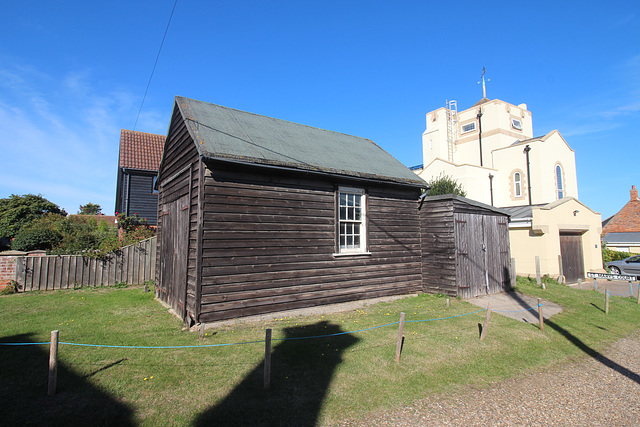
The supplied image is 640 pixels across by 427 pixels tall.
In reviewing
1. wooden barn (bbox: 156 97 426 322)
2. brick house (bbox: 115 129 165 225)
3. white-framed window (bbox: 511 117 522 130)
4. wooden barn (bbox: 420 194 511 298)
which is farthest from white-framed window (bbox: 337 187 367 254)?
white-framed window (bbox: 511 117 522 130)

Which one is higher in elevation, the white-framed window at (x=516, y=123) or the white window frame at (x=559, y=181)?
the white-framed window at (x=516, y=123)

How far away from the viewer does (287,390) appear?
5.01 meters

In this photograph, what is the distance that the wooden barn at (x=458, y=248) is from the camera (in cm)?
1145

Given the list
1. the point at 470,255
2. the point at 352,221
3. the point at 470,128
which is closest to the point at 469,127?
the point at 470,128

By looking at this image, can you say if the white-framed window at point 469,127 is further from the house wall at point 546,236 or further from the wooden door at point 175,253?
the wooden door at point 175,253

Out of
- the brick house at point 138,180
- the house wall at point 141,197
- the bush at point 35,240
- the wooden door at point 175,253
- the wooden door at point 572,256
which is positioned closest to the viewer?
the wooden door at point 175,253

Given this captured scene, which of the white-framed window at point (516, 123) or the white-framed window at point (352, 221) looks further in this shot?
the white-framed window at point (516, 123)

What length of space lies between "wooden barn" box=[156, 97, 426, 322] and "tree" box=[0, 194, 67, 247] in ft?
61.6

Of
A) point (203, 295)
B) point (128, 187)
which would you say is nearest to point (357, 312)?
point (203, 295)

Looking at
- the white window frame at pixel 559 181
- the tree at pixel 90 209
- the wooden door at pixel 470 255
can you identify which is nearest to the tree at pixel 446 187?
the white window frame at pixel 559 181

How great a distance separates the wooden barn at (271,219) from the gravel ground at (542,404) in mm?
4674

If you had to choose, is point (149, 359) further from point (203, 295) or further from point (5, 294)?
point (5, 294)

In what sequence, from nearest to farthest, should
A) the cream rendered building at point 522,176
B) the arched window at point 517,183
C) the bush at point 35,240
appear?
1. the bush at point 35,240
2. the cream rendered building at point 522,176
3. the arched window at point 517,183

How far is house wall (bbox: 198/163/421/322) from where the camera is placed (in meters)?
7.82
